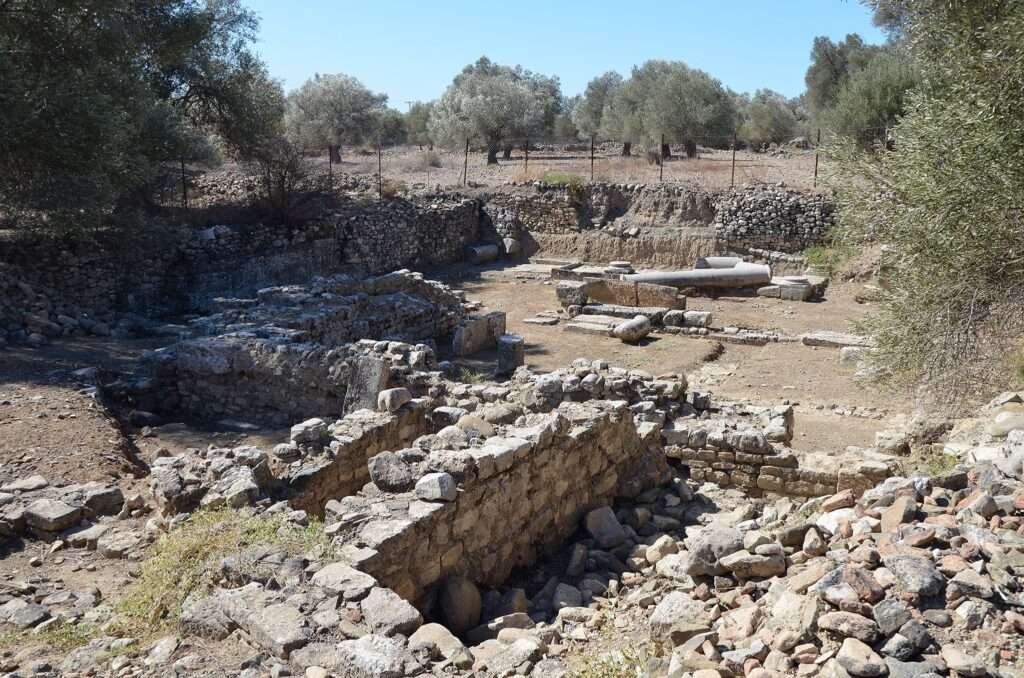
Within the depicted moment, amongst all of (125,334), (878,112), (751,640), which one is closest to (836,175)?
(751,640)

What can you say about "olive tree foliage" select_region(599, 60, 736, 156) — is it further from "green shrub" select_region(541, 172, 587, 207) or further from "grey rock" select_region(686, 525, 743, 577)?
"grey rock" select_region(686, 525, 743, 577)

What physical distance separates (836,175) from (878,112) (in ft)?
68.3

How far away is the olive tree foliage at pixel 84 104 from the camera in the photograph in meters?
14.4

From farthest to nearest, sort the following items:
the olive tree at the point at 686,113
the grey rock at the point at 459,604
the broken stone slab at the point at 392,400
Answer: the olive tree at the point at 686,113 < the broken stone slab at the point at 392,400 < the grey rock at the point at 459,604

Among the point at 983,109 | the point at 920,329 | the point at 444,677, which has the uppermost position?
the point at 983,109

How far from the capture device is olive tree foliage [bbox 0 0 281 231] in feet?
47.2

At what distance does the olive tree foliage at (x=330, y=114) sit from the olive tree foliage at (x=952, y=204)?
111 ft

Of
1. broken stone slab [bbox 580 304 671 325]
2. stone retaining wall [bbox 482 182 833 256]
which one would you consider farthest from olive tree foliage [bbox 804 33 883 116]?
broken stone slab [bbox 580 304 671 325]

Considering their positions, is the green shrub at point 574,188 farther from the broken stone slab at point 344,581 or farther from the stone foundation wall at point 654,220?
the broken stone slab at point 344,581

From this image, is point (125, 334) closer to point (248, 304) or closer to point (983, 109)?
point (248, 304)

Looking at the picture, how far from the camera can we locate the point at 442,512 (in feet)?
19.2

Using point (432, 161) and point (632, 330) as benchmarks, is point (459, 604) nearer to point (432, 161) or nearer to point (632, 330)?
point (632, 330)

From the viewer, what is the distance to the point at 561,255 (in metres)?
28.8

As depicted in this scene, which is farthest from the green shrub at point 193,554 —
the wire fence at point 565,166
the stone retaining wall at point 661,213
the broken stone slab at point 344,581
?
the stone retaining wall at point 661,213
